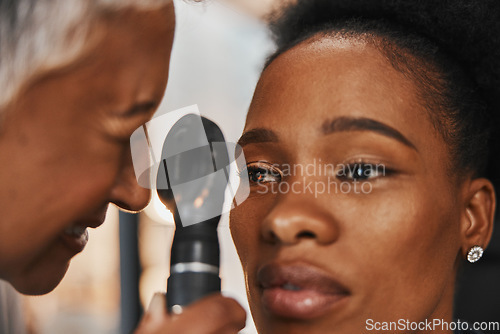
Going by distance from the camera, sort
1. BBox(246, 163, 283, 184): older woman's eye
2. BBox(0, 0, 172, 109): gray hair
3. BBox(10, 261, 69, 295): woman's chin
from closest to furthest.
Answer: BBox(0, 0, 172, 109): gray hair
BBox(10, 261, 69, 295): woman's chin
BBox(246, 163, 283, 184): older woman's eye

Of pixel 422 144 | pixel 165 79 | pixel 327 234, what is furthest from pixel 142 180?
pixel 422 144

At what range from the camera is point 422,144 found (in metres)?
0.70

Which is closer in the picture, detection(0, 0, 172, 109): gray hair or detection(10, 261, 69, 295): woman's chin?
detection(0, 0, 172, 109): gray hair

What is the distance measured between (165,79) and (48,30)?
0.45 feet

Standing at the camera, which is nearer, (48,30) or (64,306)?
(48,30)

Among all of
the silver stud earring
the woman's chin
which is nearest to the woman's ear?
the silver stud earring

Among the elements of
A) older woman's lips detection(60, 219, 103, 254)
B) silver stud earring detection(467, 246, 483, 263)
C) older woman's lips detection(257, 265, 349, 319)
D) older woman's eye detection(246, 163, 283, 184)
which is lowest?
older woman's lips detection(257, 265, 349, 319)

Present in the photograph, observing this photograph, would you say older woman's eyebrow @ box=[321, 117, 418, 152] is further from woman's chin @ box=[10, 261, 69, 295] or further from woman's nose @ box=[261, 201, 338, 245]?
woman's chin @ box=[10, 261, 69, 295]

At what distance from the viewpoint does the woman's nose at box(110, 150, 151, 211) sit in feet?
2.10

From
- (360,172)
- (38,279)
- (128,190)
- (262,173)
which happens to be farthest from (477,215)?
(38,279)

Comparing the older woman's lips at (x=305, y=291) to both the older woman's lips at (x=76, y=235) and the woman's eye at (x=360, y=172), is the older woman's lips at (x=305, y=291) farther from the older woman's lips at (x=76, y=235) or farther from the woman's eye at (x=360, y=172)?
the older woman's lips at (x=76, y=235)

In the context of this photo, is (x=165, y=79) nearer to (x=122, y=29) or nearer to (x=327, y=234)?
(x=122, y=29)

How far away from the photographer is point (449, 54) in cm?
Result: 81

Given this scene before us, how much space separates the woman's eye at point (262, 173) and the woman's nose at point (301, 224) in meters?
Answer: 0.09
